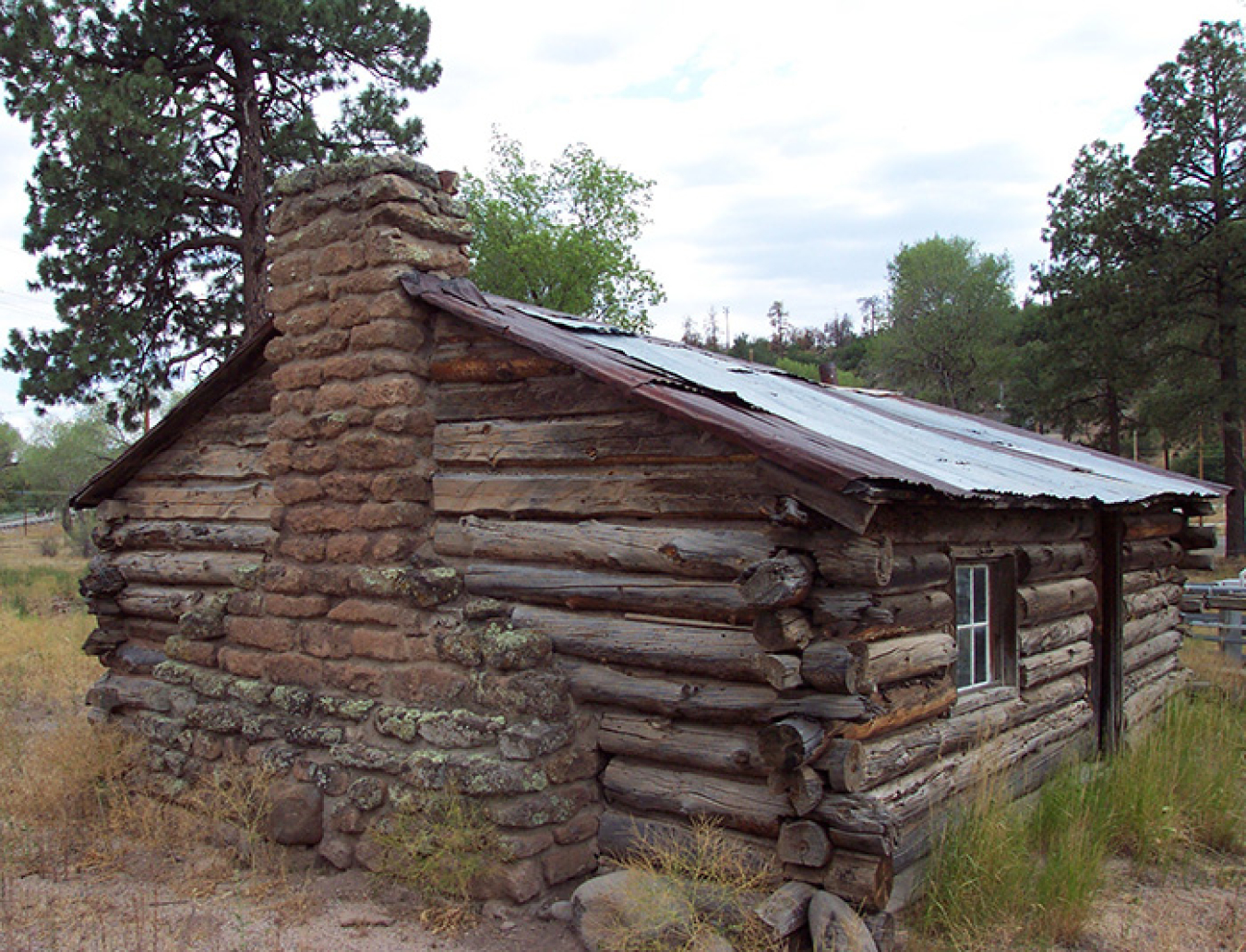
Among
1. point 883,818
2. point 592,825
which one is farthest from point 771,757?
point 592,825

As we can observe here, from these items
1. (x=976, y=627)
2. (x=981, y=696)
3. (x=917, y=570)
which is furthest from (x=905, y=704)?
(x=976, y=627)

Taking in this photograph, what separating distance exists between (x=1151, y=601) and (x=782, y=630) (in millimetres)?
6383

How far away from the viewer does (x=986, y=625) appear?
683 centimetres

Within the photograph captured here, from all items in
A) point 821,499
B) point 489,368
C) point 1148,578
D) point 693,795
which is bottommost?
point 693,795

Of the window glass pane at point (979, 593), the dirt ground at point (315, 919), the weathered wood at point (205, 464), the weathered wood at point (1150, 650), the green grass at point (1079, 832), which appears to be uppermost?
the weathered wood at point (205, 464)

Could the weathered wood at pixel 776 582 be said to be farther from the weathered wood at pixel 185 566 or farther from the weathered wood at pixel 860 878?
the weathered wood at pixel 185 566

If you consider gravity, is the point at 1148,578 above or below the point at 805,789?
above

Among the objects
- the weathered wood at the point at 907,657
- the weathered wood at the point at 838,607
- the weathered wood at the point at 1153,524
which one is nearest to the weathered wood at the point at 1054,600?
the weathered wood at the point at 1153,524

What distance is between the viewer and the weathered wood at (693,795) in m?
4.90

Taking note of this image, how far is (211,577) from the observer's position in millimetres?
7520

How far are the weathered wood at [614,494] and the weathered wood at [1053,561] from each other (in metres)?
2.86

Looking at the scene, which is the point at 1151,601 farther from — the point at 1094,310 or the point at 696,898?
the point at 1094,310

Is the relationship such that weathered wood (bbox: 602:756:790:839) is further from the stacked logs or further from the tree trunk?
the tree trunk

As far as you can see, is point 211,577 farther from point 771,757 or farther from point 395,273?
point 771,757
